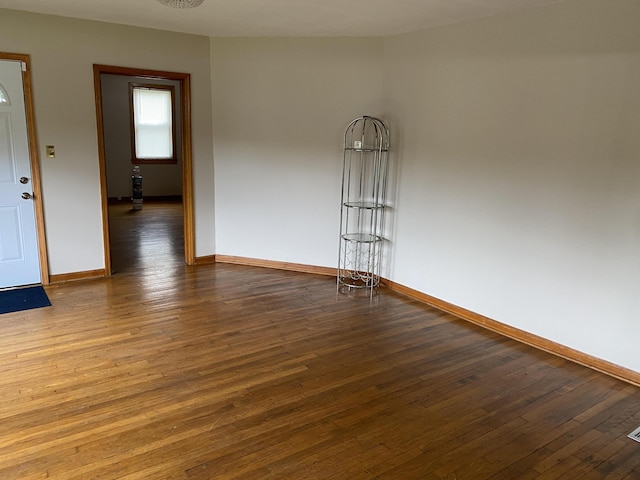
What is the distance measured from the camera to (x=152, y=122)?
32.7 ft

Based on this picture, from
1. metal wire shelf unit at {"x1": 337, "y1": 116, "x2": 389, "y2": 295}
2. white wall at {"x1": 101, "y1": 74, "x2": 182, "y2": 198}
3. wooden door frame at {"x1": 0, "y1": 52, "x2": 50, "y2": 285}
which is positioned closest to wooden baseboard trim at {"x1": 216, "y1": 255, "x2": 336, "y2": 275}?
metal wire shelf unit at {"x1": 337, "y1": 116, "x2": 389, "y2": 295}

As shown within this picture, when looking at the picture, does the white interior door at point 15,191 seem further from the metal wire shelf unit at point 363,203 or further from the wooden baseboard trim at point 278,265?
the metal wire shelf unit at point 363,203

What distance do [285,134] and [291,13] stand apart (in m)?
1.39

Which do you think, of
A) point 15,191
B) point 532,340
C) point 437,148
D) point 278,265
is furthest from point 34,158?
point 532,340

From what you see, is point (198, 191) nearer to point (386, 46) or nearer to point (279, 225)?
point (279, 225)

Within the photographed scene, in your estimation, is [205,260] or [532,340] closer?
[532,340]

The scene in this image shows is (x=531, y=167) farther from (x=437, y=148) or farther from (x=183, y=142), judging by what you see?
(x=183, y=142)

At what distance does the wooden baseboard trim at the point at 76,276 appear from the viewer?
4.59m

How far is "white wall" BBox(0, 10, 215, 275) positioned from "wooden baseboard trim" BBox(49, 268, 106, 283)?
41mm

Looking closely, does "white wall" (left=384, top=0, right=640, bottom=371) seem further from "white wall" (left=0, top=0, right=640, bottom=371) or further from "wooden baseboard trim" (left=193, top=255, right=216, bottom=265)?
"wooden baseboard trim" (left=193, top=255, right=216, bottom=265)

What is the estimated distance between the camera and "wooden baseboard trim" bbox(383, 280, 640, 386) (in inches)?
120

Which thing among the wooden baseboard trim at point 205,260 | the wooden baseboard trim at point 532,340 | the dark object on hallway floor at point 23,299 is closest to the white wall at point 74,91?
the dark object on hallway floor at point 23,299

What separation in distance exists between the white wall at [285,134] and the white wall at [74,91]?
61 centimetres

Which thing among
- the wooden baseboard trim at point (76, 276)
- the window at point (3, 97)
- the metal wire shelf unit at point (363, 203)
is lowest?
the wooden baseboard trim at point (76, 276)
